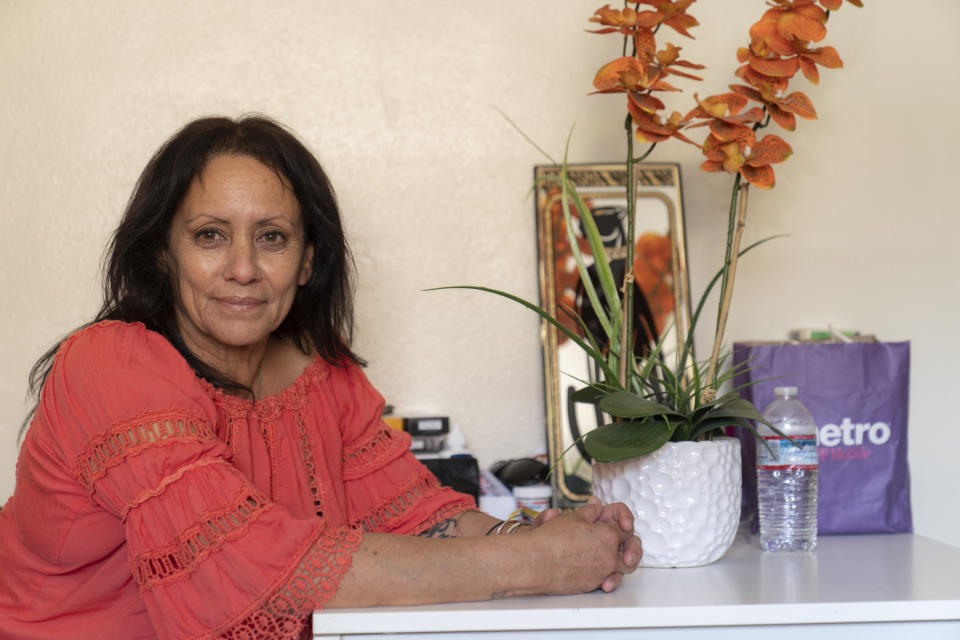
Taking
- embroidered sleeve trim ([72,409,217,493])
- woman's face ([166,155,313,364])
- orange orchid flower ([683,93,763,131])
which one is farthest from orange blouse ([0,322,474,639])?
orange orchid flower ([683,93,763,131])

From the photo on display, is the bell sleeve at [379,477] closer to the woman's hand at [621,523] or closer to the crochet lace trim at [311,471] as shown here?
the crochet lace trim at [311,471]

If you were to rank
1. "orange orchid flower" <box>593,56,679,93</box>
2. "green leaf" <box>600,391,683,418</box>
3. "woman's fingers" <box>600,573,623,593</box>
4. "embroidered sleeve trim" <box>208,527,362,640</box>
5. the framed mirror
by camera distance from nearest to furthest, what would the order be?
"embroidered sleeve trim" <box>208,527,362,640</box> < "woman's fingers" <box>600,573,623,593</box> < "green leaf" <box>600,391,683,418</box> < "orange orchid flower" <box>593,56,679,93</box> < the framed mirror

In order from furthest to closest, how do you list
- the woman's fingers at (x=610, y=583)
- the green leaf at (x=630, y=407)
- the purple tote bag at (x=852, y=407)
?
the purple tote bag at (x=852, y=407) < the green leaf at (x=630, y=407) < the woman's fingers at (x=610, y=583)

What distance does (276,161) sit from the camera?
131 centimetres

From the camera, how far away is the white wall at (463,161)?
71.1 inches

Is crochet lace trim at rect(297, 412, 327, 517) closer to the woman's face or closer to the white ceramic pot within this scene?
the woman's face

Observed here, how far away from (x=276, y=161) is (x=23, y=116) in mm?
797

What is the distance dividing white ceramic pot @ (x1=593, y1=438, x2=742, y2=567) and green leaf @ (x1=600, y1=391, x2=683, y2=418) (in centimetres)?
6

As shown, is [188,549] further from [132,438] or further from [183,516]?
[132,438]

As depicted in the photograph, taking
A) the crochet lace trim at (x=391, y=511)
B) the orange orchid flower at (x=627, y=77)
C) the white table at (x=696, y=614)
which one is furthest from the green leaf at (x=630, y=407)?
the orange orchid flower at (x=627, y=77)

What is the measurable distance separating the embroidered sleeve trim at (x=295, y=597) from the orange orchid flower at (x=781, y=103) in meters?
0.91

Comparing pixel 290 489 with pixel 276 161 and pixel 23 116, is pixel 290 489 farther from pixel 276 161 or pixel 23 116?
pixel 23 116

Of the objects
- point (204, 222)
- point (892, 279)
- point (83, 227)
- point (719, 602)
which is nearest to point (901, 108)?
point (892, 279)

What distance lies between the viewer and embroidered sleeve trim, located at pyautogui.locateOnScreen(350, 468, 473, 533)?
140cm
